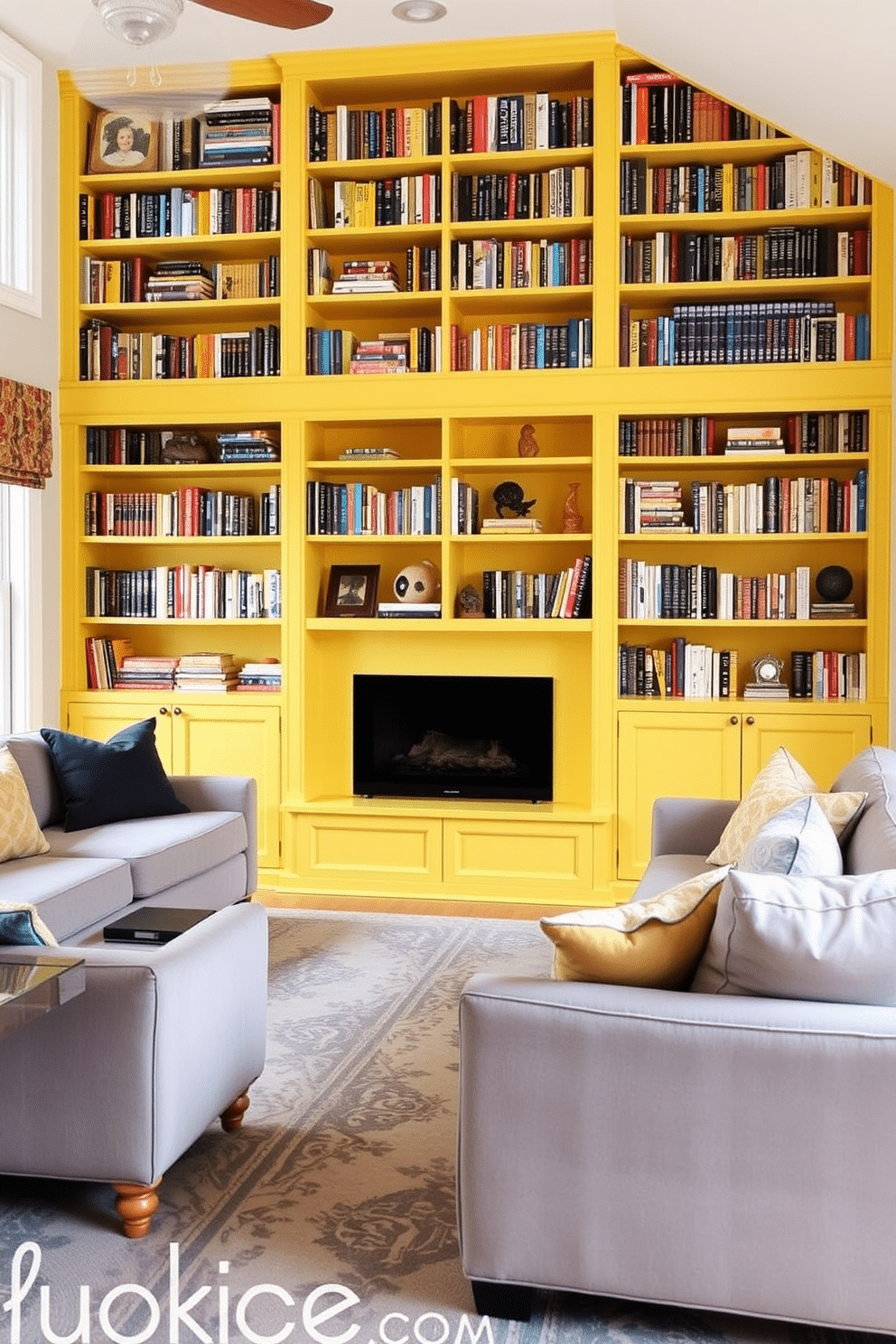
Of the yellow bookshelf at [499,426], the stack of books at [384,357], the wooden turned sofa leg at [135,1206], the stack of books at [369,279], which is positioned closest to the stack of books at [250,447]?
the yellow bookshelf at [499,426]

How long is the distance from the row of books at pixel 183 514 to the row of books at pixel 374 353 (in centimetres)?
61

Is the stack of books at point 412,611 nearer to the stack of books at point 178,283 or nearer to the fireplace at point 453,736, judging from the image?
the fireplace at point 453,736

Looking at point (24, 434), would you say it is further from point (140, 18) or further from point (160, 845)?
point (140, 18)

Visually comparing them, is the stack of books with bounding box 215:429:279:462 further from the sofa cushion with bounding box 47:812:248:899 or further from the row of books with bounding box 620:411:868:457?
the sofa cushion with bounding box 47:812:248:899

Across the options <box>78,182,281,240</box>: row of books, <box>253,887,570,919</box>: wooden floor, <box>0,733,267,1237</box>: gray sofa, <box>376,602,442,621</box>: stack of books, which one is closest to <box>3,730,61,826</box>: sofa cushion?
<box>253,887,570,919</box>: wooden floor

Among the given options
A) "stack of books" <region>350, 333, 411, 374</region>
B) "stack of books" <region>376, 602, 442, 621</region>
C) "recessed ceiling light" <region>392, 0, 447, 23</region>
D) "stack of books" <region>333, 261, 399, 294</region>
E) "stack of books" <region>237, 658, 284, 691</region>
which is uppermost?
"recessed ceiling light" <region>392, 0, 447, 23</region>

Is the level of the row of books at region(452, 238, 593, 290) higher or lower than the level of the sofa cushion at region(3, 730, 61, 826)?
higher

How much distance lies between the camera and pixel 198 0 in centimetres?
245

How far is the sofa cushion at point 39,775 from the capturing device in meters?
4.62

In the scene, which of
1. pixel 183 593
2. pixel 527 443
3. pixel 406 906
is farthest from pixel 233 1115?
pixel 527 443

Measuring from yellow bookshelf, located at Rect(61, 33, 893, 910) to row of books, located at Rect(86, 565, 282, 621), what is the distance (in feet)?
0.34

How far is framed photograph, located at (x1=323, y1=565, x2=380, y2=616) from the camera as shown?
5.92 m

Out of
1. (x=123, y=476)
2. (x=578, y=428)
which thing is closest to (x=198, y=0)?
(x=578, y=428)

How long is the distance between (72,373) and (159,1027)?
4.16 meters
